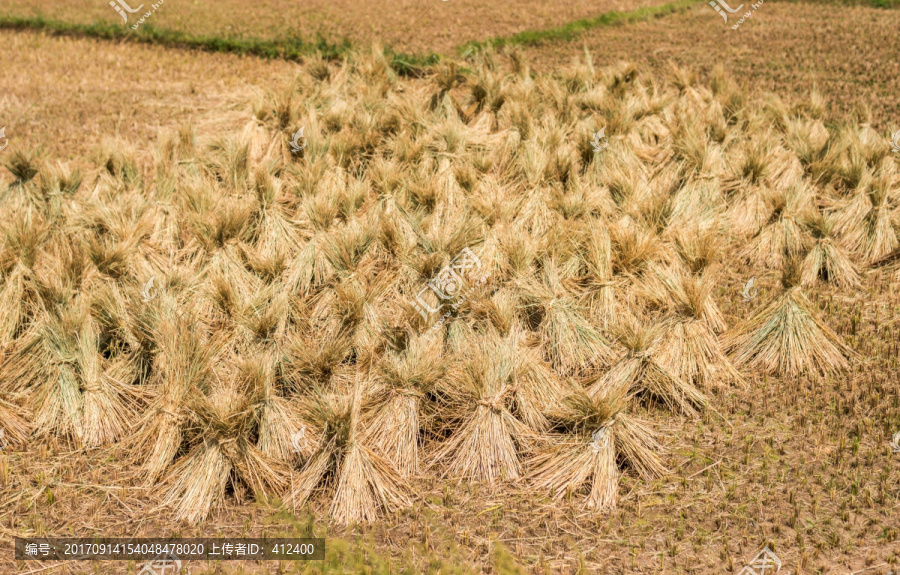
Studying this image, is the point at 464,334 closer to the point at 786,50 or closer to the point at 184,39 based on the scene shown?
the point at 786,50

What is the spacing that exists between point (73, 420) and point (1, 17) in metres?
11.9

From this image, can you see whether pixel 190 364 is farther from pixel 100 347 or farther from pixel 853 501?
pixel 853 501

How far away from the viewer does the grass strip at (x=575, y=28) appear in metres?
12.2

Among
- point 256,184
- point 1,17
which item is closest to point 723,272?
point 256,184

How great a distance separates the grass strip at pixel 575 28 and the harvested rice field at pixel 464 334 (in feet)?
11.8

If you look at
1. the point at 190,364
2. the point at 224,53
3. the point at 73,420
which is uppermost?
the point at 224,53

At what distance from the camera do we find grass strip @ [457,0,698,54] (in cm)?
1225

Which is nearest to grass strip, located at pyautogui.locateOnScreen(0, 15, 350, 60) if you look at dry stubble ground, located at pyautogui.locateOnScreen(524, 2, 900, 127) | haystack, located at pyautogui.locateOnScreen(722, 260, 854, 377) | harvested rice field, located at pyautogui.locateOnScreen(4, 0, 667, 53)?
harvested rice field, located at pyautogui.locateOnScreen(4, 0, 667, 53)

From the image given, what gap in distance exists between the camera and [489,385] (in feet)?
14.0

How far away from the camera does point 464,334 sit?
4.91 metres

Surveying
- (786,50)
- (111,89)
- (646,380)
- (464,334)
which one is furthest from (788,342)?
(111,89)

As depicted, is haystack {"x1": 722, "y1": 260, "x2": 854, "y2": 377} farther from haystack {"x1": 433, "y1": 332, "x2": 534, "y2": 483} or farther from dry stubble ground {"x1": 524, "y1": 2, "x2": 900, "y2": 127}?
dry stubble ground {"x1": 524, "y1": 2, "x2": 900, "y2": 127}

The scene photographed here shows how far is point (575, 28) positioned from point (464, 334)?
10.1 meters

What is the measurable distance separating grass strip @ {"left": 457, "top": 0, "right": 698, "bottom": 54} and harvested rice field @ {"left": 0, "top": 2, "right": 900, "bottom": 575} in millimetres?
3582
